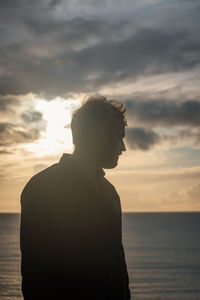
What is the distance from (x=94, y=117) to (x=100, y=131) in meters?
0.09

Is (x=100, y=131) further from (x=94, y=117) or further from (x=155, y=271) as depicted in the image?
(x=155, y=271)

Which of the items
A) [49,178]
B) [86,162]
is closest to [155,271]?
[86,162]

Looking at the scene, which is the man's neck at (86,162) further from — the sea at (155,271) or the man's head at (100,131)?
the sea at (155,271)

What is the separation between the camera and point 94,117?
2.73 metres

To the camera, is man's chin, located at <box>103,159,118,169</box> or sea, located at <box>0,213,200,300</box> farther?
sea, located at <box>0,213,200,300</box>

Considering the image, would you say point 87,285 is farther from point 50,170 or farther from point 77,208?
point 50,170

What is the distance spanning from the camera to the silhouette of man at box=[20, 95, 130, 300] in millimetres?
2434

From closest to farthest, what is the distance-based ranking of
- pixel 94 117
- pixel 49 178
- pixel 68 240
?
pixel 68 240 < pixel 49 178 < pixel 94 117

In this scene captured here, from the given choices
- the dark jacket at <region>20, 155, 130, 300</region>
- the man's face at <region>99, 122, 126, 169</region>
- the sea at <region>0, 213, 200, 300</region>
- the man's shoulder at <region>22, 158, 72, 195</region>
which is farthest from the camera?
the sea at <region>0, 213, 200, 300</region>

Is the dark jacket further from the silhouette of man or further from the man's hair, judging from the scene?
the man's hair

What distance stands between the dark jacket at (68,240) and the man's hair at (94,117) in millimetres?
198

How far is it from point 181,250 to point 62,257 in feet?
368

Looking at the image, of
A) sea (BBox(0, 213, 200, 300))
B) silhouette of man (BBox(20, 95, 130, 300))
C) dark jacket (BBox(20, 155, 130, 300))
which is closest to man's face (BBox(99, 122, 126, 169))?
silhouette of man (BBox(20, 95, 130, 300))

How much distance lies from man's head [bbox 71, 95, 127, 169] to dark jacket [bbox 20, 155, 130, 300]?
0.49 ft
